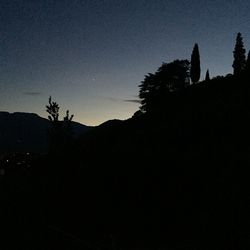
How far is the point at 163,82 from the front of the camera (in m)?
77.8

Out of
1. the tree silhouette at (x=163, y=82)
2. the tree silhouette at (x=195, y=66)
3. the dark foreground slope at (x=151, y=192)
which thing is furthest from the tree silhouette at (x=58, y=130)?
the tree silhouette at (x=195, y=66)

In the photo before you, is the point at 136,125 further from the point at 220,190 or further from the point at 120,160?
the point at 220,190

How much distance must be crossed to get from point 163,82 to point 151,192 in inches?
2234

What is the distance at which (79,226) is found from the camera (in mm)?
20859

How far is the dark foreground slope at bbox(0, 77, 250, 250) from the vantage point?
55.0ft

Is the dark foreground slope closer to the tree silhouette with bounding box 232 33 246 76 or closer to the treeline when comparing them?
the treeline

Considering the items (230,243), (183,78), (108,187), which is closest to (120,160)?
(108,187)

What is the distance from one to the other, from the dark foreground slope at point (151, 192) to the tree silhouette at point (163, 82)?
3113 centimetres

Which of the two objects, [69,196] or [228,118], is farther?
[228,118]

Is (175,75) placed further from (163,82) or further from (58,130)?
(58,130)

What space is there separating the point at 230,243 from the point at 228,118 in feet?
79.4

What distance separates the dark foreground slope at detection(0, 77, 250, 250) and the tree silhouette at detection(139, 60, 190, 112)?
31135mm

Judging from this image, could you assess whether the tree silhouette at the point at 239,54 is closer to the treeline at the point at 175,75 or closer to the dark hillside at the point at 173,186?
the treeline at the point at 175,75

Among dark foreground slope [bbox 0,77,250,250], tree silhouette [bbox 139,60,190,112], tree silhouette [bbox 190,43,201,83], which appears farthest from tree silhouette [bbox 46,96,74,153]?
tree silhouette [bbox 190,43,201,83]
